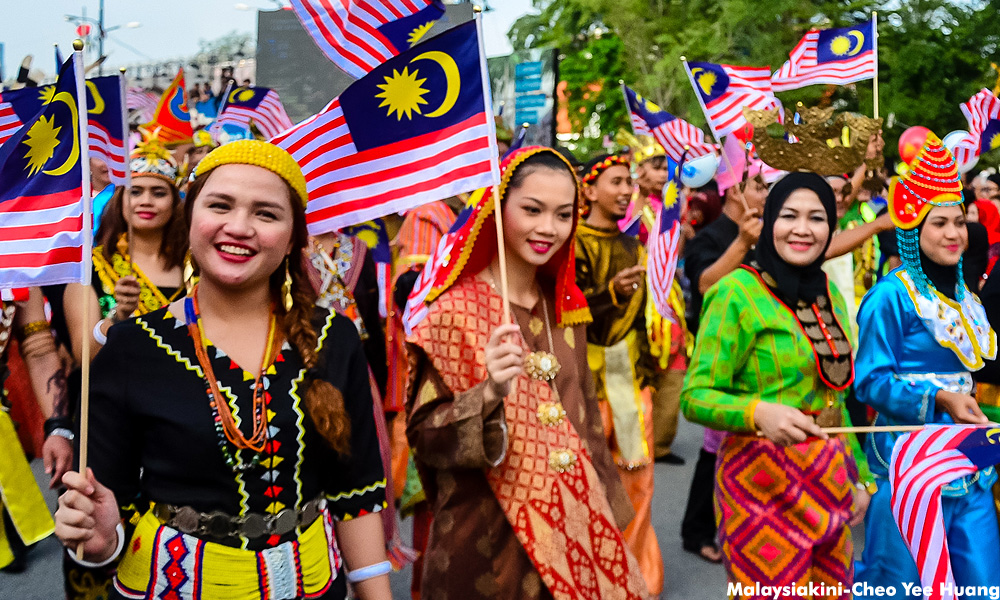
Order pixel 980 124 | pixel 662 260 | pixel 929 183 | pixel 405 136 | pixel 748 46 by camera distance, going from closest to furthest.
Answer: pixel 405 136 < pixel 929 183 < pixel 662 260 < pixel 980 124 < pixel 748 46

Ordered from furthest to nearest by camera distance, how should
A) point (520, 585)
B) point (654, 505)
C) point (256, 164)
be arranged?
point (654, 505) → point (520, 585) → point (256, 164)

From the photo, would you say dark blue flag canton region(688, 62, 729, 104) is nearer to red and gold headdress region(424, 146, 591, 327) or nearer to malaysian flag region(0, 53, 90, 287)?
red and gold headdress region(424, 146, 591, 327)

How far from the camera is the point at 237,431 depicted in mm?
2109

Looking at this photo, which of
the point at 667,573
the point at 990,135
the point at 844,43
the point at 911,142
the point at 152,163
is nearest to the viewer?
the point at 152,163

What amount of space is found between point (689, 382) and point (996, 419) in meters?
1.46

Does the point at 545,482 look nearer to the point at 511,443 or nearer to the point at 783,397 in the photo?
the point at 511,443

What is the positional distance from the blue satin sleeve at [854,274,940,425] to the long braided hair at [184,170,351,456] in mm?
2326

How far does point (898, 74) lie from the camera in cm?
1998

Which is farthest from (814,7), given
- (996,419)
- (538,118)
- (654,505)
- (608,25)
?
(996,419)

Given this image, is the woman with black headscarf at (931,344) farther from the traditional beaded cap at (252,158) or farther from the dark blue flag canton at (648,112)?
the dark blue flag canton at (648,112)

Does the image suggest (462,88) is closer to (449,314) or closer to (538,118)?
(449,314)

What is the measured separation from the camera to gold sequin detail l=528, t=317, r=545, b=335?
3.12m

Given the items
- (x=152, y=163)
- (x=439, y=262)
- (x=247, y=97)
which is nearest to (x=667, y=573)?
(x=439, y=262)

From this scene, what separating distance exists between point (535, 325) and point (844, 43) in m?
5.57
